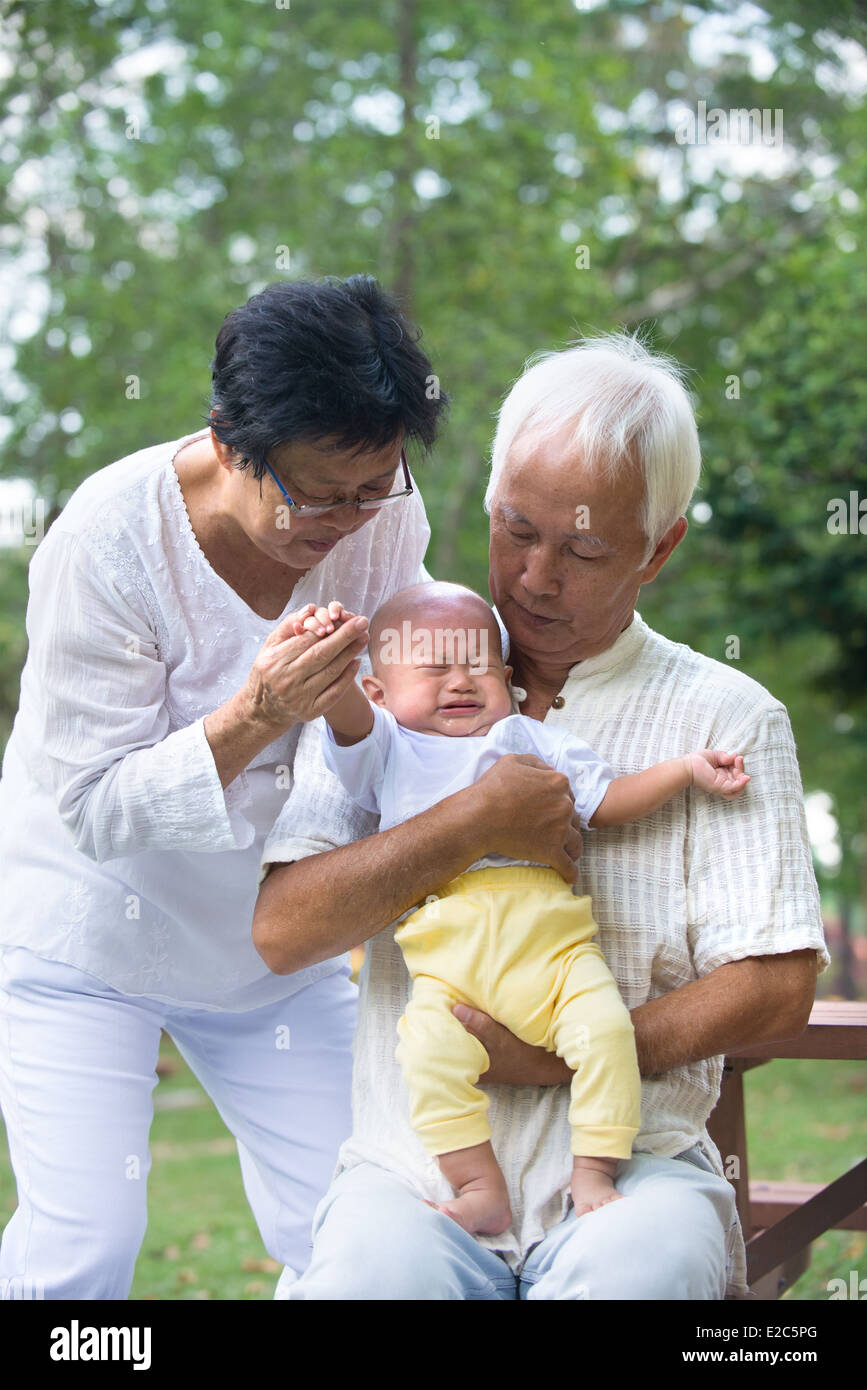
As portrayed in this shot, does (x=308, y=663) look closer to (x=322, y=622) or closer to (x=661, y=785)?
(x=322, y=622)

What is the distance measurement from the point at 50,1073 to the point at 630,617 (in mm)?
1366

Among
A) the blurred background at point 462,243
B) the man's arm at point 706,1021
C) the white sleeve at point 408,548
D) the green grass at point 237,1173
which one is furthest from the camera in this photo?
the blurred background at point 462,243

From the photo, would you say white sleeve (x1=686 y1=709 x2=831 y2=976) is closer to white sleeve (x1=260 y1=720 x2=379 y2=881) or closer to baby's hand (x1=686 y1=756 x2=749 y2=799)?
baby's hand (x1=686 y1=756 x2=749 y2=799)

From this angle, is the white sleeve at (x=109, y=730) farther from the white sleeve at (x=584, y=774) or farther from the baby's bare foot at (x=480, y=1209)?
the baby's bare foot at (x=480, y=1209)

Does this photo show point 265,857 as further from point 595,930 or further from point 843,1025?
point 843,1025

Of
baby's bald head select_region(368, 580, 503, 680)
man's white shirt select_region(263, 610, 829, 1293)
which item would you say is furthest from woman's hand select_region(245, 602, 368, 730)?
man's white shirt select_region(263, 610, 829, 1293)

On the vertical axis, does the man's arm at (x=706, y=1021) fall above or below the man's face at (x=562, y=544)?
below

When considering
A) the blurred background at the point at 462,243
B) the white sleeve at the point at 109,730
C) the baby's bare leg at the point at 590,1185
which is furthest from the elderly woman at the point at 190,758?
the blurred background at the point at 462,243

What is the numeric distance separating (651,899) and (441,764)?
16.5 inches

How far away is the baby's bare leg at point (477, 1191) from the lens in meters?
2.21

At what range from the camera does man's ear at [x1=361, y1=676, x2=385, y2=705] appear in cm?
251

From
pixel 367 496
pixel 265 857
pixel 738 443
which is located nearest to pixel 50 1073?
pixel 265 857

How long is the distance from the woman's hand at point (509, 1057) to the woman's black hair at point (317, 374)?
0.96 metres

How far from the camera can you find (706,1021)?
2.29m
